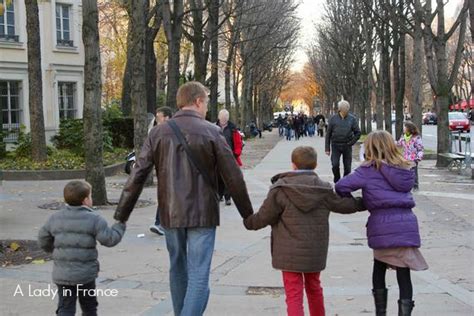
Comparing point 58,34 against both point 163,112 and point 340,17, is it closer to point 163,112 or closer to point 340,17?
point 340,17

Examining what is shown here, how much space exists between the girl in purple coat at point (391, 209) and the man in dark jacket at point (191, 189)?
0.96 metres

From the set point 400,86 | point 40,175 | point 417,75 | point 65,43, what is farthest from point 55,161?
point 65,43

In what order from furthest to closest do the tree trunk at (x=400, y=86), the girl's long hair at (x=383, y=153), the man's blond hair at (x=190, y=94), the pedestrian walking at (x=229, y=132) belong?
the tree trunk at (x=400, y=86) < the pedestrian walking at (x=229, y=132) < the girl's long hair at (x=383, y=153) < the man's blond hair at (x=190, y=94)

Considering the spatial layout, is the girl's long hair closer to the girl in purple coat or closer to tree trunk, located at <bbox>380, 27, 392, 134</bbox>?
the girl in purple coat

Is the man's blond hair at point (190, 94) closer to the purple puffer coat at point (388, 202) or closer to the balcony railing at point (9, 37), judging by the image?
the purple puffer coat at point (388, 202)

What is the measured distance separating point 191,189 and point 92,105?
27.3 ft

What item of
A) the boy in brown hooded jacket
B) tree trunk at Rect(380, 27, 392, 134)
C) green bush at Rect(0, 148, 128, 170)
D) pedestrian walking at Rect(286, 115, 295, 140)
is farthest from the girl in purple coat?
pedestrian walking at Rect(286, 115, 295, 140)

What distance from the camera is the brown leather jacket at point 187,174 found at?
4.73 metres

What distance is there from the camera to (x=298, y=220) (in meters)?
4.84

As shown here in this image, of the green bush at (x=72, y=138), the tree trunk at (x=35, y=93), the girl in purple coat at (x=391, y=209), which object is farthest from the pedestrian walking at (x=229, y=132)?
the green bush at (x=72, y=138)

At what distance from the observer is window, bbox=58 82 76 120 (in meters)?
34.7

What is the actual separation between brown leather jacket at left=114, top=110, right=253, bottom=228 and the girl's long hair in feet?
3.55

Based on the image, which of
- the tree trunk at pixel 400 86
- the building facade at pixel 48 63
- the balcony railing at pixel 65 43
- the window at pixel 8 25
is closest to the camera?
the tree trunk at pixel 400 86

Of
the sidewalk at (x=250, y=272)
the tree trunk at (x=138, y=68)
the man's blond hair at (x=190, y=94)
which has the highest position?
the tree trunk at (x=138, y=68)
